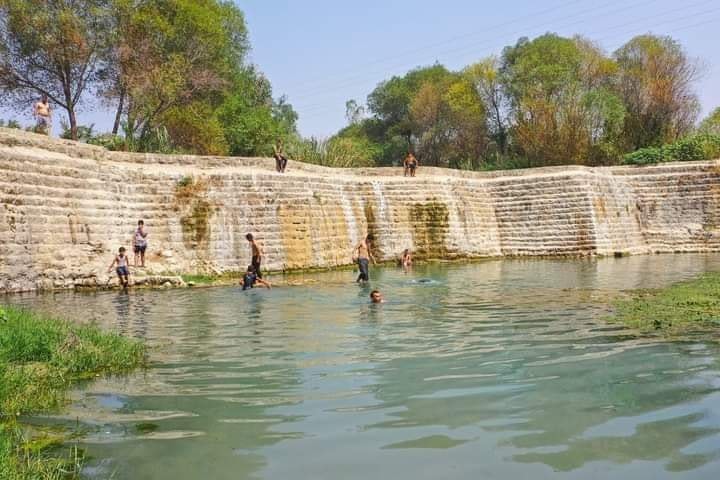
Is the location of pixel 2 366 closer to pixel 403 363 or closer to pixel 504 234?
pixel 403 363

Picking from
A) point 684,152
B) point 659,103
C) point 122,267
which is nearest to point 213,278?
point 122,267

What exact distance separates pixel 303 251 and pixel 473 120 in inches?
1258

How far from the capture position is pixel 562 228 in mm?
27281

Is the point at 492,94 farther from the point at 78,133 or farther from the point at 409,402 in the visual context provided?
the point at 409,402

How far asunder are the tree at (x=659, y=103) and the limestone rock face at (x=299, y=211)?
12957mm

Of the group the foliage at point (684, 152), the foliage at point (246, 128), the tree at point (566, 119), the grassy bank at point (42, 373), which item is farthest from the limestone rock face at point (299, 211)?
the foliage at point (246, 128)

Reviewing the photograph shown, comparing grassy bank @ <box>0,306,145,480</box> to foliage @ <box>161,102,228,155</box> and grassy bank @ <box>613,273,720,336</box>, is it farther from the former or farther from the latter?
foliage @ <box>161,102,228,155</box>

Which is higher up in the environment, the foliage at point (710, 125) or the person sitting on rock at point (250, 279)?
the foliage at point (710, 125)

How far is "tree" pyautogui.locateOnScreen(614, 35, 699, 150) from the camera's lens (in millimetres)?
41188

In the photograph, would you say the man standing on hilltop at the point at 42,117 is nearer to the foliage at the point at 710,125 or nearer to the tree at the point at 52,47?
the tree at the point at 52,47

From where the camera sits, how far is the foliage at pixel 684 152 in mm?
30500

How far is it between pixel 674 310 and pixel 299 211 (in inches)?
532

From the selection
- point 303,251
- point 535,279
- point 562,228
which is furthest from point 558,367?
point 562,228

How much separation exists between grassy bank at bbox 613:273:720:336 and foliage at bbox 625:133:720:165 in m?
20.9
